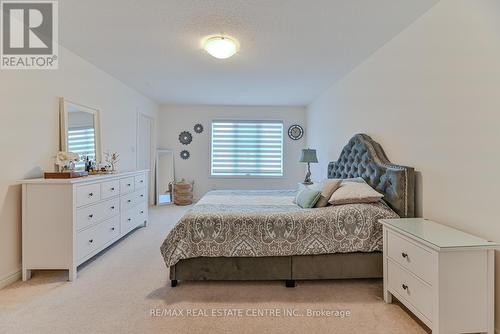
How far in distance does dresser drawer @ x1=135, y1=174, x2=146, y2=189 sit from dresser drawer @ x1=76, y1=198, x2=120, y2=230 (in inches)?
26.3

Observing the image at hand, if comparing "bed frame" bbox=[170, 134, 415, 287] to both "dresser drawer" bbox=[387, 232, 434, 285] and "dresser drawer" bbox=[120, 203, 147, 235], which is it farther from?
"dresser drawer" bbox=[120, 203, 147, 235]

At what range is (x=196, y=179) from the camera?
6605 mm

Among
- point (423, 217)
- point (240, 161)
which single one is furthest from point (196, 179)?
point (423, 217)

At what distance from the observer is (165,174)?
256 inches

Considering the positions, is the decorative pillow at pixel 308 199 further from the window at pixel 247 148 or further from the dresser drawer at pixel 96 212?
the window at pixel 247 148

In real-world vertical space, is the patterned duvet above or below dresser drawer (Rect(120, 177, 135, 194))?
below

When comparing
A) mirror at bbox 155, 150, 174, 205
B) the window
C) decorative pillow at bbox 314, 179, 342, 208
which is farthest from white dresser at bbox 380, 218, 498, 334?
mirror at bbox 155, 150, 174, 205

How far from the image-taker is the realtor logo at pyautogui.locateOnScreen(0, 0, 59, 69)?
2312 mm

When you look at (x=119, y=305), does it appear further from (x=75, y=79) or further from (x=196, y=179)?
(x=196, y=179)

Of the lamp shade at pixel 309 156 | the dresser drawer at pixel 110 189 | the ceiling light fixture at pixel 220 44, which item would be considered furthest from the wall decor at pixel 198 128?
the ceiling light fixture at pixel 220 44

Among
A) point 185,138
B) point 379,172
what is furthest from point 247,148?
point 379,172

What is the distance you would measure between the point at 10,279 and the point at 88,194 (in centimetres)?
94

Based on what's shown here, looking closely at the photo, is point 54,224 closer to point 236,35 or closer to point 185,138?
point 236,35

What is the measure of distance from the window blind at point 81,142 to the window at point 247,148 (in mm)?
3235
